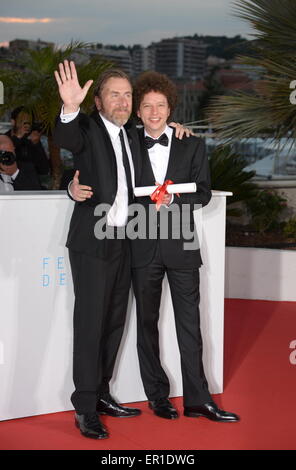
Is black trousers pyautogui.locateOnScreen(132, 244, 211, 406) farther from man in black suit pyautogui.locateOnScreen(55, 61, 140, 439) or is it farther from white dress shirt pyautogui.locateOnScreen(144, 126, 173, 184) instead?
white dress shirt pyautogui.locateOnScreen(144, 126, 173, 184)

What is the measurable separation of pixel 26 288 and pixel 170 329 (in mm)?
833

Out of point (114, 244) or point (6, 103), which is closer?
point (114, 244)

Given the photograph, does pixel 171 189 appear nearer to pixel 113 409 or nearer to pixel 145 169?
pixel 145 169

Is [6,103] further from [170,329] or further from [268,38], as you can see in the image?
[170,329]

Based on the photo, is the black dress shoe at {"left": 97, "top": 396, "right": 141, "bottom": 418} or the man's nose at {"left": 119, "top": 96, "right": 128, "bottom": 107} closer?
the man's nose at {"left": 119, "top": 96, "right": 128, "bottom": 107}

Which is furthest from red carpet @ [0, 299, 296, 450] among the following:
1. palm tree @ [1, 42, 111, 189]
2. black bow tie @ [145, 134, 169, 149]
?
palm tree @ [1, 42, 111, 189]

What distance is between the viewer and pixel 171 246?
146 inches

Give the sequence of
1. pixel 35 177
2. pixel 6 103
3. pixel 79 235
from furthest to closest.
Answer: pixel 6 103
pixel 35 177
pixel 79 235

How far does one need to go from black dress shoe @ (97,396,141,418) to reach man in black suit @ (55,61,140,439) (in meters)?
0.21

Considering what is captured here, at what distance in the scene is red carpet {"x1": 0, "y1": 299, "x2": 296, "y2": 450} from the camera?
3484 mm

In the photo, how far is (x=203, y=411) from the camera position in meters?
3.80
